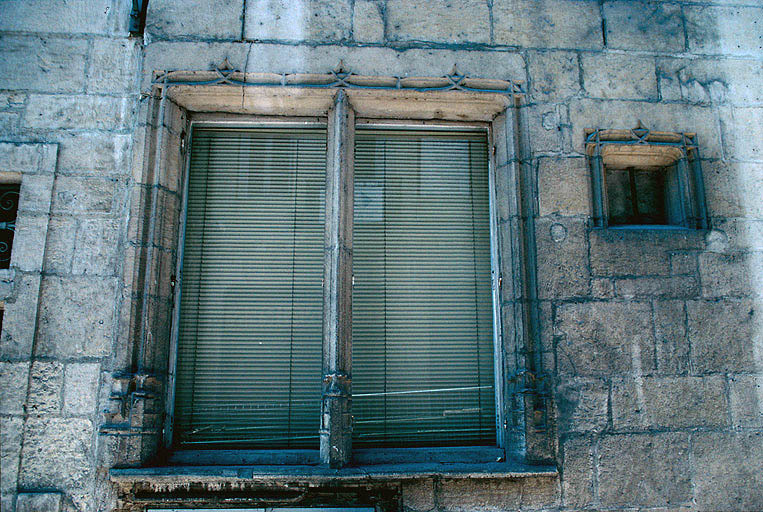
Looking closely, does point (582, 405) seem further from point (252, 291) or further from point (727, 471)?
point (252, 291)

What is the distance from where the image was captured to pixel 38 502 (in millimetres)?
2791

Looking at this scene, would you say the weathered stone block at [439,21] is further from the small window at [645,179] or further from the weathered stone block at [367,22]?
the small window at [645,179]

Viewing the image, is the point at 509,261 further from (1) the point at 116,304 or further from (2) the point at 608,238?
(1) the point at 116,304

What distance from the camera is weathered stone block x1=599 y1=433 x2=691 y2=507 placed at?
292 centimetres

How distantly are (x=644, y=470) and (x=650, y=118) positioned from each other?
2.02 m

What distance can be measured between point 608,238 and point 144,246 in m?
2.60

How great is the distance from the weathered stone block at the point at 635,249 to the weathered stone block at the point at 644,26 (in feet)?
3.96

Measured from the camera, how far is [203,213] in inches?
133

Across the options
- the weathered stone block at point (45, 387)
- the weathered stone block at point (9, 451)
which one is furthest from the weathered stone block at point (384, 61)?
the weathered stone block at point (9, 451)

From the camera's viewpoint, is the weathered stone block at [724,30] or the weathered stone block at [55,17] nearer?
the weathered stone block at [55,17]

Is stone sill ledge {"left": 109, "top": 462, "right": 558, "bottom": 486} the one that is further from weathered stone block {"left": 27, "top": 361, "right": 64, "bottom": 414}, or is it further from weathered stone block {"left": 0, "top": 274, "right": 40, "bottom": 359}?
weathered stone block {"left": 0, "top": 274, "right": 40, "bottom": 359}

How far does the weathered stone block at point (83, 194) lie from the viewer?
3119 millimetres

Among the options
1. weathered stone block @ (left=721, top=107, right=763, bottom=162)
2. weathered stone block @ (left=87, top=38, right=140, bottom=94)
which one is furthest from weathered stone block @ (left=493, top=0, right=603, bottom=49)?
weathered stone block @ (left=87, top=38, right=140, bottom=94)

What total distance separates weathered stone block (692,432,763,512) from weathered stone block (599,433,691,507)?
70mm
